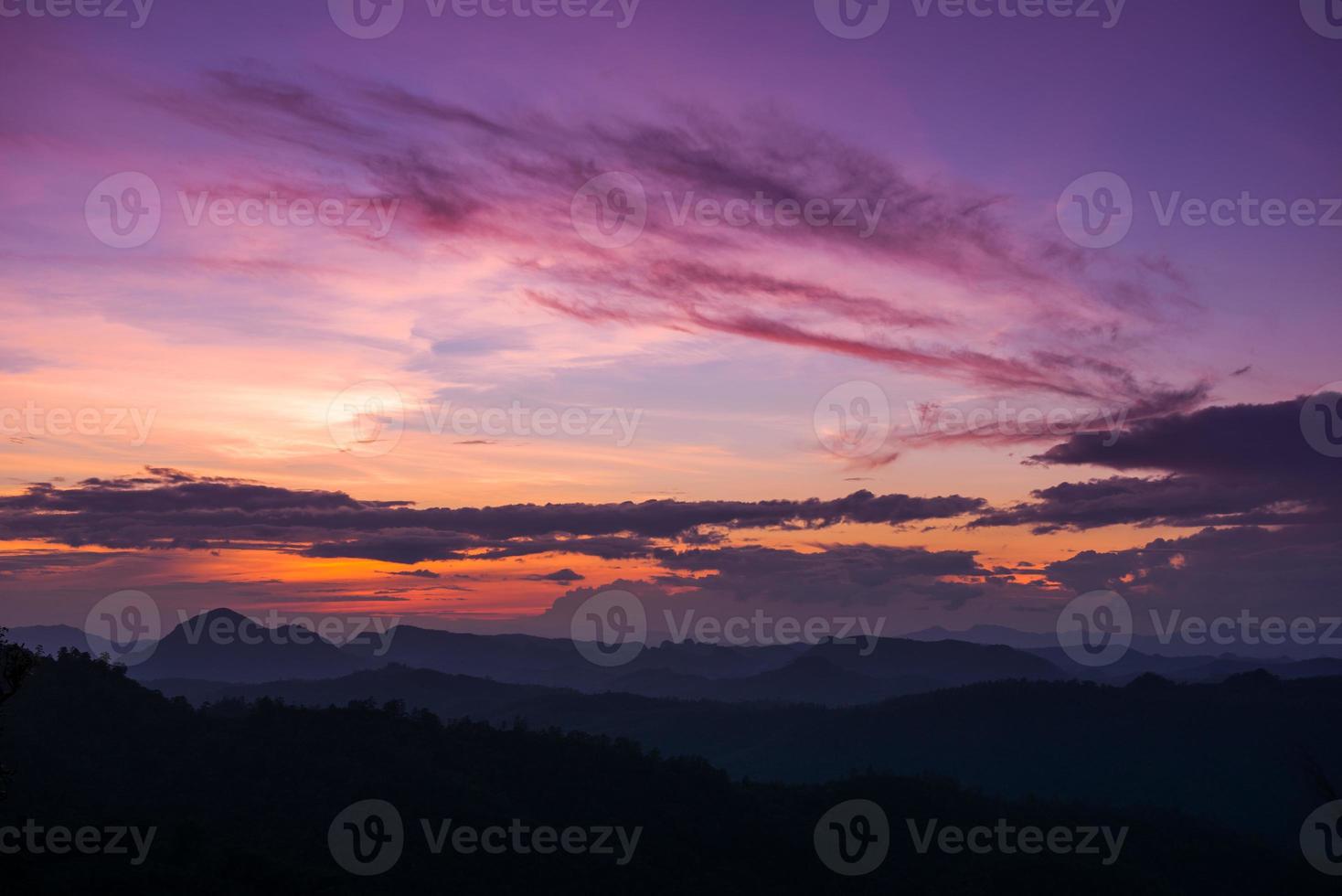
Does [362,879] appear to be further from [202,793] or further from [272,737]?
[272,737]

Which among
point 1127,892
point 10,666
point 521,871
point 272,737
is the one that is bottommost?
point 1127,892

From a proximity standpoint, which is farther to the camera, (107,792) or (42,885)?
(107,792)

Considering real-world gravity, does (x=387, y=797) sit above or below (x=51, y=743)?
below

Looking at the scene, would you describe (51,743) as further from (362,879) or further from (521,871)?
(521,871)

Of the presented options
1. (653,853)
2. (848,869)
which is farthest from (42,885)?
(848,869)

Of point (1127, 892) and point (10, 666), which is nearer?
point (10, 666)

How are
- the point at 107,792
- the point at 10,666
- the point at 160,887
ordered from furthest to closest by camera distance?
the point at 107,792
the point at 160,887
the point at 10,666

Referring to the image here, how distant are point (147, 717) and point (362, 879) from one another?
79874 millimetres

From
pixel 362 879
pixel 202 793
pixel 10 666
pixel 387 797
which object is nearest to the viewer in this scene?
pixel 10 666

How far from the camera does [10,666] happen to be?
173 feet

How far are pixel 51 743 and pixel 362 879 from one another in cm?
7022

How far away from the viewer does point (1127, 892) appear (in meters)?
190

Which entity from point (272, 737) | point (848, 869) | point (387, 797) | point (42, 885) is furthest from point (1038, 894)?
point (42, 885)

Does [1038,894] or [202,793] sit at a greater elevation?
[202,793]
